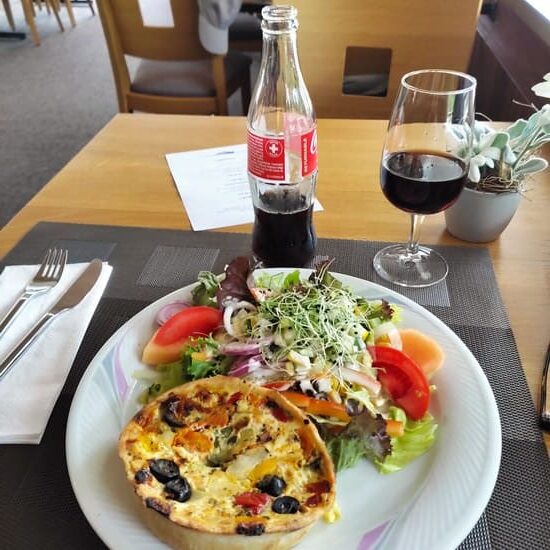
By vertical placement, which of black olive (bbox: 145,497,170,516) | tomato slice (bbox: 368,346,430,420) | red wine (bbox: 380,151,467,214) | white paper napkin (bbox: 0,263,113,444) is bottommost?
white paper napkin (bbox: 0,263,113,444)

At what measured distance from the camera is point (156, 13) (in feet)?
7.89

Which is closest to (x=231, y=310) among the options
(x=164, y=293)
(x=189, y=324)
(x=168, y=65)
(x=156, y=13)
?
(x=189, y=324)

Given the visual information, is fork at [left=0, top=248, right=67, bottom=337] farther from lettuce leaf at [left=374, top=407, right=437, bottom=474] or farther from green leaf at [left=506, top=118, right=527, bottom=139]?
green leaf at [left=506, top=118, right=527, bottom=139]

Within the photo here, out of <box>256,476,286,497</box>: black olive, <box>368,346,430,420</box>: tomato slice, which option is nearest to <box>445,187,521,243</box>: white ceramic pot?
<box>368,346,430,420</box>: tomato slice

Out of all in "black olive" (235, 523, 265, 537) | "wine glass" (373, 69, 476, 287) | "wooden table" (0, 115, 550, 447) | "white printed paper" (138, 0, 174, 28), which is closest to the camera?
"black olive" (235, 523, 265, 537)

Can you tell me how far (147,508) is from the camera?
23.7 inches

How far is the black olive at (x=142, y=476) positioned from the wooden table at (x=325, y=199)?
59 cm

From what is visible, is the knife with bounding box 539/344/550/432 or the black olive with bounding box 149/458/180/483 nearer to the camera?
the black olive with bounding box 149/458/180/483

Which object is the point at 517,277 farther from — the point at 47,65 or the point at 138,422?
the point at 47,65

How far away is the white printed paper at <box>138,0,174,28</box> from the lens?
7.77 feet

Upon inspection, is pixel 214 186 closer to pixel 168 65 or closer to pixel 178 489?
pixel 178 489

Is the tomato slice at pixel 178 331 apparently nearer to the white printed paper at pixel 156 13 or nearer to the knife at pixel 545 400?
the knife at pixel 545 400

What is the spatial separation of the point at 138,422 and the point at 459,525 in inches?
15.5

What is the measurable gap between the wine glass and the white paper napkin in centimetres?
57
